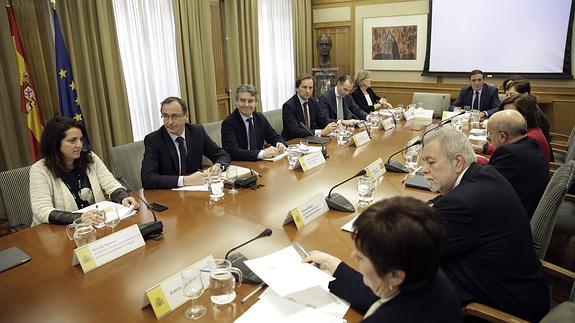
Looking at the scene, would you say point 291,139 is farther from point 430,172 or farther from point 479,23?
point 479,23

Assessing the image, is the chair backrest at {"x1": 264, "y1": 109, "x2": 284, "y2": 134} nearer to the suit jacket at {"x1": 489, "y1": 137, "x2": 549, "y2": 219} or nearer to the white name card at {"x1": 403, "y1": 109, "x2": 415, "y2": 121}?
the white name card at {"x1": 403, "y1": 109, "x2": 415, "y2": 121}

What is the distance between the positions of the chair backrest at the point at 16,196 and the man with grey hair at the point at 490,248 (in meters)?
2.25

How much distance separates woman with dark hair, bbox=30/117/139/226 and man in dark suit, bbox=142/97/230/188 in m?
0.25

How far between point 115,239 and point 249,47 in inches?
191

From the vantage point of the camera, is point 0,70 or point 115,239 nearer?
point 115,239

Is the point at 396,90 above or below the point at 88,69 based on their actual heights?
below

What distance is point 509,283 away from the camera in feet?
4.52

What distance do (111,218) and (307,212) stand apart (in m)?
0.93

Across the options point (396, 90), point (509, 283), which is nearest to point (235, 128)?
point (509, 283)

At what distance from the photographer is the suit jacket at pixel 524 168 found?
2.06 metres

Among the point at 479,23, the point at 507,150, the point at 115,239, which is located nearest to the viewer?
the point at 115,239

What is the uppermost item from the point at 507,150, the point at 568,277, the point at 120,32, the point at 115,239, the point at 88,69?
the point at 120,32

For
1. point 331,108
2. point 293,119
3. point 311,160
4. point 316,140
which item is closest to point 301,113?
point 293,119

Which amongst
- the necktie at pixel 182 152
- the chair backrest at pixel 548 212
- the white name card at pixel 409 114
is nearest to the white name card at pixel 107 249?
the necktie at pixel 182 152
